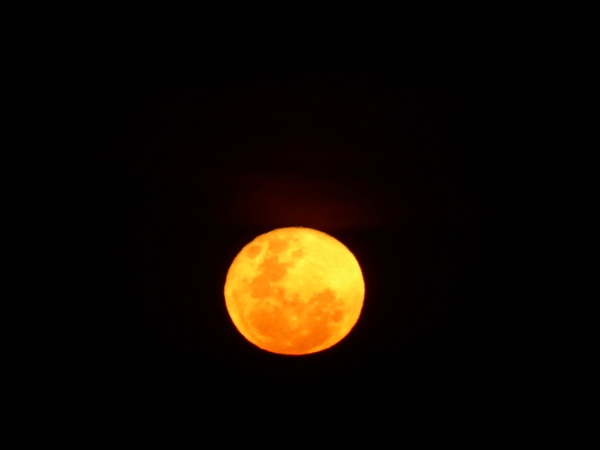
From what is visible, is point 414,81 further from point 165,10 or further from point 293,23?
point 165,10

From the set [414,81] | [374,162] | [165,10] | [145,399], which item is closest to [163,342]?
[145,399]

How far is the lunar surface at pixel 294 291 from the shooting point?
1.63m

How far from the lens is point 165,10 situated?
1905 mm

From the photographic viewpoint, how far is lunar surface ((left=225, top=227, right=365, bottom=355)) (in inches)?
64.0

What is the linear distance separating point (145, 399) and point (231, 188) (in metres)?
1.05

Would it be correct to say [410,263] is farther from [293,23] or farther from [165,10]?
[165,10]

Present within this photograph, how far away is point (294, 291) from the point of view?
1.62 meters

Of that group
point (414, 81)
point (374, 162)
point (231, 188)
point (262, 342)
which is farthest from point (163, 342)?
point (414, 81)

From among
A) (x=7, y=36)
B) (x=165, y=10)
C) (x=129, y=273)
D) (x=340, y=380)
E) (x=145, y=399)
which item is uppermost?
(x=165, y=10)

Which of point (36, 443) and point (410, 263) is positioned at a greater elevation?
point (410, 263)

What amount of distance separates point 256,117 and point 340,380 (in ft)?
4.08

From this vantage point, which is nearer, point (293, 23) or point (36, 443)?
point (293, 23)

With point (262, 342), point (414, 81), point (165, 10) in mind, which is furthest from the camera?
point (414, 81)

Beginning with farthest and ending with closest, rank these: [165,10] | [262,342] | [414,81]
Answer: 1. [414,81]
2. [165,10]
3. [262,342]
